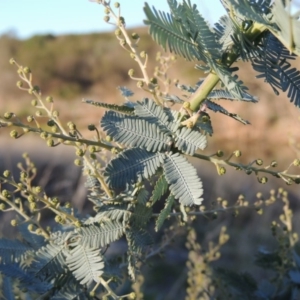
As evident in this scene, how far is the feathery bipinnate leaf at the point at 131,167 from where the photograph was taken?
1.82 ft

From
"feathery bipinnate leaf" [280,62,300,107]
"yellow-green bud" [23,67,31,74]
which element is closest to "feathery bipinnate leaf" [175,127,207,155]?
"feathery bipinnate leaf" [280,62,300,107]

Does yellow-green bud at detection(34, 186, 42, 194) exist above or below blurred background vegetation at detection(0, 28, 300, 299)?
below

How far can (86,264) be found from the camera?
2.05 ft

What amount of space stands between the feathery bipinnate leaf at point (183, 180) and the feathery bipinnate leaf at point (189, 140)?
12 mm

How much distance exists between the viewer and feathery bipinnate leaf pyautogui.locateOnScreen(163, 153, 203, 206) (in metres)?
0.54

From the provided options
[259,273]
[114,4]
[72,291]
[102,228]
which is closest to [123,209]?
[102,228]

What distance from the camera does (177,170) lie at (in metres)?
0.56

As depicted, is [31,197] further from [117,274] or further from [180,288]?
[180,288]

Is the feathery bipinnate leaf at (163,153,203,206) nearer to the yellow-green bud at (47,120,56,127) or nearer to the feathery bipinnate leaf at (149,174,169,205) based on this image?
the feathery bipinnate leaf at (149,174,169,205)

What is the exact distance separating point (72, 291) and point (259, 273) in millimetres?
2883

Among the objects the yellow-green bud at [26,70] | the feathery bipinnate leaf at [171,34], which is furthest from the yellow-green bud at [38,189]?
the feathery bipinnate leaf at [171,34]

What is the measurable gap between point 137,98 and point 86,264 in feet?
11.8

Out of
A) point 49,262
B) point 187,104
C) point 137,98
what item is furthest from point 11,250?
point 137,98

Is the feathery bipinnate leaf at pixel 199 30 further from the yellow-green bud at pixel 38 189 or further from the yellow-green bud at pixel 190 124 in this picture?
the yellow-green bud at pixel 38 189
